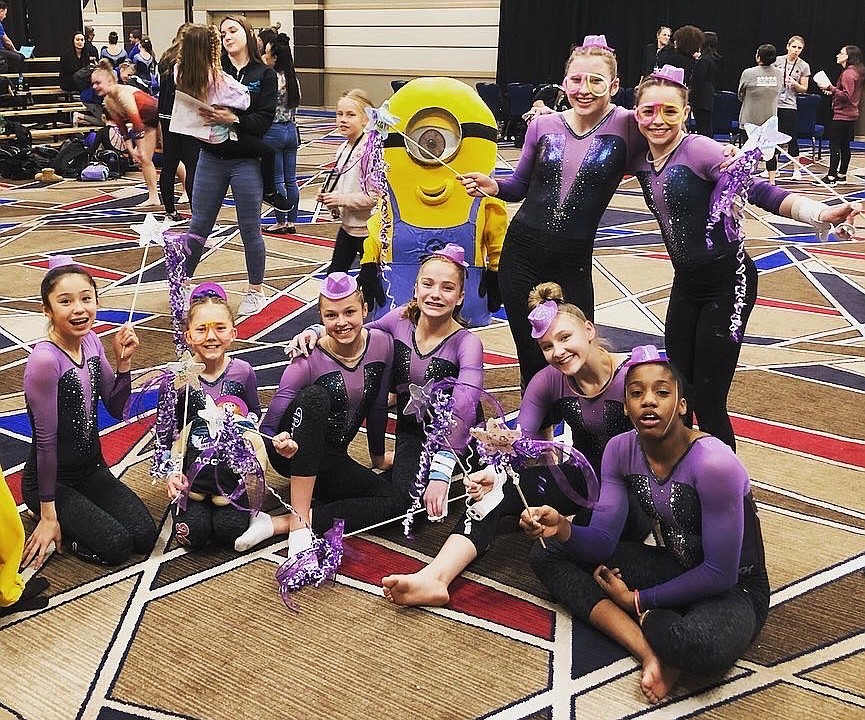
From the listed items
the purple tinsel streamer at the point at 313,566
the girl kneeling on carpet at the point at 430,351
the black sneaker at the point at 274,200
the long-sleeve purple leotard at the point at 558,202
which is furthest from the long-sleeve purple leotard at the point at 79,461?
the black sneaker at the point at 274,200

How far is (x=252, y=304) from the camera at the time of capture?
476 cm

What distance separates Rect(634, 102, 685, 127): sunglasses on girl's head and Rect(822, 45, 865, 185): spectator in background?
269 inches

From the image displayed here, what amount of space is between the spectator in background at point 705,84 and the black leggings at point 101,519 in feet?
26.8

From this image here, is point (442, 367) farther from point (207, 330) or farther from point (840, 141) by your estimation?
point (840, 141)

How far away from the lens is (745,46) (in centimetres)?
1350

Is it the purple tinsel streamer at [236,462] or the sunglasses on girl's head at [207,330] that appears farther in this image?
the sunglasses on girl's head at [207,330]

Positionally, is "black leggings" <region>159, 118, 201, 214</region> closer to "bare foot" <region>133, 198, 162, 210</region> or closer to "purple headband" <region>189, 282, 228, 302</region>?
"bare foot" <region>133, 198, 162, 210</region>

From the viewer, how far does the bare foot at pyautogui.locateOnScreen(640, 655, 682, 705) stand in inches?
78.8

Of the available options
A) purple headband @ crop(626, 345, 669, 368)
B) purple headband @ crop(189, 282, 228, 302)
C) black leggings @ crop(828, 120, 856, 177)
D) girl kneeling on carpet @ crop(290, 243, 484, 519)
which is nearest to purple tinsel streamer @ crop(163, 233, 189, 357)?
purple headband @ crop(189, 282, 228, 302)

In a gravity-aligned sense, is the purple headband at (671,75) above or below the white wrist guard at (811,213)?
above

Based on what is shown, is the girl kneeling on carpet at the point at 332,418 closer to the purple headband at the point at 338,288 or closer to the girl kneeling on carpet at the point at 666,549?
the purple headband at the point at 338,288

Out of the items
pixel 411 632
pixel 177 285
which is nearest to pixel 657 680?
pixel 411 632

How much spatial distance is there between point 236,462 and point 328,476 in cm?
36

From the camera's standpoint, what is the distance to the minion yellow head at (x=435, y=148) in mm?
3701
